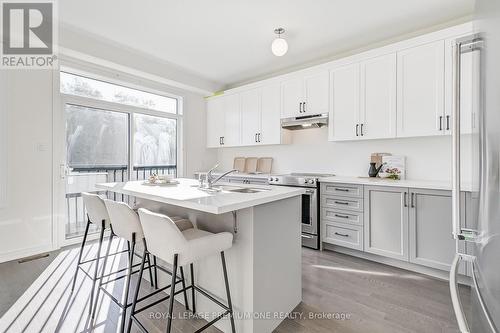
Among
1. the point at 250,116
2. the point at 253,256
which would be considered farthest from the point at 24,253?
the point at 250,116

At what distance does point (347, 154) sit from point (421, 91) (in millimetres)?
1191

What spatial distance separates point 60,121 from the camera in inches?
127

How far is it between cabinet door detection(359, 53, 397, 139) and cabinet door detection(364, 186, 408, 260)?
747 mm

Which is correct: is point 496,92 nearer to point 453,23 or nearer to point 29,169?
point 453,23

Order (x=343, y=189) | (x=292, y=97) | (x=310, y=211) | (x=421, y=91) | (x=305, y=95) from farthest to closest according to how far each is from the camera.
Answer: (x=292, y=97), (x=305, y=95), (x=310, y=211), (x=343, y=189), (x=421, y=91)

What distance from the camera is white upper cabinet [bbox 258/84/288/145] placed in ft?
13.3

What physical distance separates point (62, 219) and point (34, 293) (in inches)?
52.1

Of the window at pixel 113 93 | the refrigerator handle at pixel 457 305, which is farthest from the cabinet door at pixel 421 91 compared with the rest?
the window at pixel 113 93

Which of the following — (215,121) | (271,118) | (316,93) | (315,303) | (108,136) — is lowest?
(315,303)

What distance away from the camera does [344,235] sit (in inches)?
119

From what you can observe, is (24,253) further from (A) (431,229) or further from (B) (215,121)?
(A) (431,229)

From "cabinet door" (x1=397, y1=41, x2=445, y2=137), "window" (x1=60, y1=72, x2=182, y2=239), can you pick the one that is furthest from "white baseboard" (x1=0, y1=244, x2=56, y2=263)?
"cabinet door" (x1=397, y1=41, x2=445, y2=137)

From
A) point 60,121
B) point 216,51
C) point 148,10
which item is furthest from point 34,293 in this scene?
point 216,51

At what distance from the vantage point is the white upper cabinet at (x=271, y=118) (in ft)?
13.3
